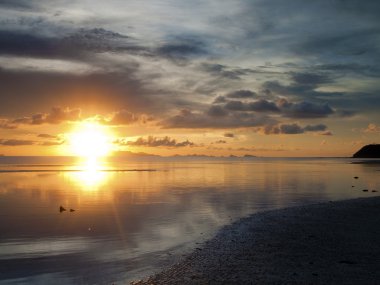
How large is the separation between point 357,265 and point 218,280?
6.42 metres

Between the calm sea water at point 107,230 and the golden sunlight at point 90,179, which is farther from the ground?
the golden sunlight at point 90,179

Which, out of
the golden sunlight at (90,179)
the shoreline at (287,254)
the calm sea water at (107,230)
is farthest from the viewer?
the golden sunlight at (90,179)

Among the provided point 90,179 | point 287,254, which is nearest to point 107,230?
point 287,254

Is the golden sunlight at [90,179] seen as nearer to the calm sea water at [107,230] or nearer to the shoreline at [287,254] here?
the calm sea water at [107,230]

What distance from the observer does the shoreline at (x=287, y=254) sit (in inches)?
633

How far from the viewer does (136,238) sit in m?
25.8

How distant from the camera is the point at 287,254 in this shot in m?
19.7

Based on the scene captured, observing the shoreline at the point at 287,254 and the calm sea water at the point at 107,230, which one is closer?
the shoreline at the point at 287,254

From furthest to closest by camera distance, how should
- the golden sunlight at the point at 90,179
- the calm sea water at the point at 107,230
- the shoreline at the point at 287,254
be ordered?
the golden sunlight at the point at 90,179 < the calm sea water at the point at 107,230 < the shoreline at the point at 287,254

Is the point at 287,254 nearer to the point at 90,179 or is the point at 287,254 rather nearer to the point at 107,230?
the point at 107,230

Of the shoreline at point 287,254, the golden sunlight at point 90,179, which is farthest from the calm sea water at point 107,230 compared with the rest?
the golden sunlight at point 90,179

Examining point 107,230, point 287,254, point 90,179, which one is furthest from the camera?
point 90,179

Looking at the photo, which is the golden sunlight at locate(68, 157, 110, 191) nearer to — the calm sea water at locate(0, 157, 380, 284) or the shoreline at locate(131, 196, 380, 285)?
the calm sea water at locate(0, 157, 380, 284)

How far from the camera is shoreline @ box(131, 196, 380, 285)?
16078 mm
